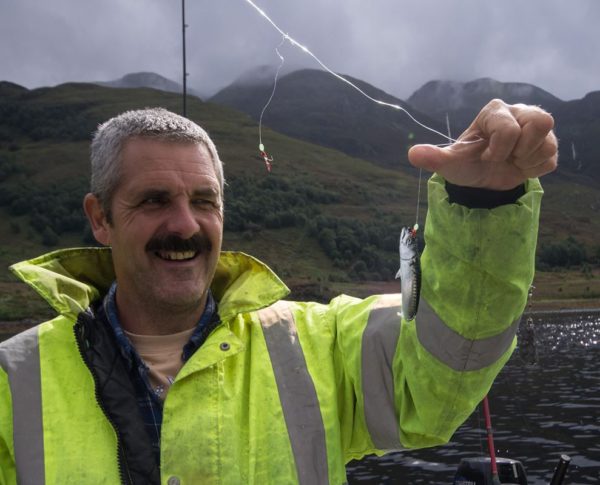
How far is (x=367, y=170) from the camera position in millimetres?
168250

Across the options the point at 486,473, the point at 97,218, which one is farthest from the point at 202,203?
the point at 486,473

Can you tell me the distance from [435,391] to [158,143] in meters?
2.01

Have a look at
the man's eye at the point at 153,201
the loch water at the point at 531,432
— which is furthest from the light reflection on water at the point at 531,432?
the man's eye at the point at 153,201

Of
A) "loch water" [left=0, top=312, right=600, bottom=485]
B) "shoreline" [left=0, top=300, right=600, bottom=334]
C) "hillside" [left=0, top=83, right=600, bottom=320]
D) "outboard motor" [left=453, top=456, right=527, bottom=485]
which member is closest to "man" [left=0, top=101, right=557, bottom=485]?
"outboard motor" [left=453, top=456, right=527, bottom=485]

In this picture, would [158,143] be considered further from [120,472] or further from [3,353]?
[120,472]

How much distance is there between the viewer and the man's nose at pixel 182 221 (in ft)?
11.7

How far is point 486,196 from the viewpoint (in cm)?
296

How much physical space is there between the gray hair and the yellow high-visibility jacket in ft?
2.02

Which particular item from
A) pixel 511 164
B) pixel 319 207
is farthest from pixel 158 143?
pixel 319 207

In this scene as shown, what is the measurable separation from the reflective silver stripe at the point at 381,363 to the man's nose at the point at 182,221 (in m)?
1.07

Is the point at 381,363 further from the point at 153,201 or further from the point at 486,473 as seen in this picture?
the point at 486,473

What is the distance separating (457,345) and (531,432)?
1936cm

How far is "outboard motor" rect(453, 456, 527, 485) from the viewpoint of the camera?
862 centimetres

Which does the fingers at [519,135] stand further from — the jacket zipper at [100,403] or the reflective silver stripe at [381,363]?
the jacket zipper at [100,403]
